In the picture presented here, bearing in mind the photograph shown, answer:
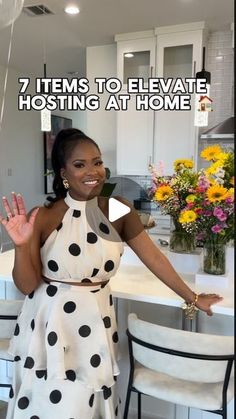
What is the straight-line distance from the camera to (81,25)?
3.04 metres

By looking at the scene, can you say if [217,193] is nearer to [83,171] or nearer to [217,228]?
[217,228]

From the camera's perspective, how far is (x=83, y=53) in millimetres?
3506

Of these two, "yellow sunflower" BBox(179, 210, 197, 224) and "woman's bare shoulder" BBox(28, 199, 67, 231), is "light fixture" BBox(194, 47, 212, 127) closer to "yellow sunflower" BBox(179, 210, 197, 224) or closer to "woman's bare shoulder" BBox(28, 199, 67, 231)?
"yellow sunflower" BBox(179, 210, 197, 224)

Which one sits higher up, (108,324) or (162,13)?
(162,13)

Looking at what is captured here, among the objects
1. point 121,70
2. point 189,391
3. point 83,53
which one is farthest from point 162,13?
point 189,391

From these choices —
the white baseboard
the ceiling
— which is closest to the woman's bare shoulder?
the white baseboard

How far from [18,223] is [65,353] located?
0.45 meters

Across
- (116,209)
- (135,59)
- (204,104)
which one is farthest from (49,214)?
(135,59)

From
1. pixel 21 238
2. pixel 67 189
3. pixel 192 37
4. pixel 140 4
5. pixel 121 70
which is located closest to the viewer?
pixel 21 238

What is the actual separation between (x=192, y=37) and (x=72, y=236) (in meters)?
2.53

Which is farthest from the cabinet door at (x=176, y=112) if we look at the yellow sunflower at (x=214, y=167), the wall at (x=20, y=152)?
the yellow sunflower at (x=214, y=167)

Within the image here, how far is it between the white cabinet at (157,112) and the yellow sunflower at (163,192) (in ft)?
5.15

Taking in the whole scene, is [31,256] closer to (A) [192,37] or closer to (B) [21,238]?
(B) [21,238]

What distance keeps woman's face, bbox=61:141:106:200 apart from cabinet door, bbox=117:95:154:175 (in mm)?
2139
